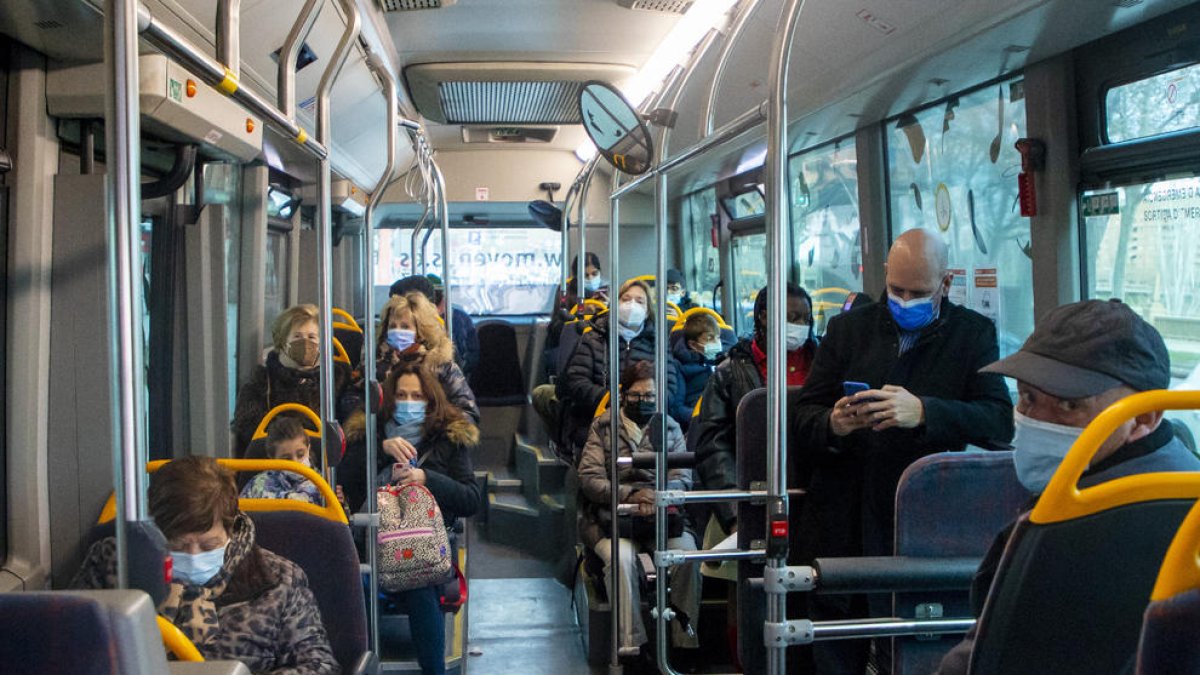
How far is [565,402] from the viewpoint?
6.11 m

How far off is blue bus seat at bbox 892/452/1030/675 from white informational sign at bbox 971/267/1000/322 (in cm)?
225

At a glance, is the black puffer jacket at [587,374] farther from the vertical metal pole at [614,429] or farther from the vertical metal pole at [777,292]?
the vertical metal pole at [777,292]

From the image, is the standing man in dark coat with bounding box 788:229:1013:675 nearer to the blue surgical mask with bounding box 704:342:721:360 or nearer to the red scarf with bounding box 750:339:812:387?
the red scarf with bounding box 750:339:812:387

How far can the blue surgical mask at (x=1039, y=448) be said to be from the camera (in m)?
1.75

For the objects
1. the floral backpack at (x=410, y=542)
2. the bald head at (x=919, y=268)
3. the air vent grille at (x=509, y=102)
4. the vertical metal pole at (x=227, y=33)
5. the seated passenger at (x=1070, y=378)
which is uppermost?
the air vent grille at (x=509, y=102)

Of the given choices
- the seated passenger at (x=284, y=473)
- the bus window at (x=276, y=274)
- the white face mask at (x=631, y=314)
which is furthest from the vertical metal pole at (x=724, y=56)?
the bus window at (x=276, y=274)

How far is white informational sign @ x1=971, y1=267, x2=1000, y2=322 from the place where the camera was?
4453mm

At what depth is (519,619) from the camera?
5.65 meters

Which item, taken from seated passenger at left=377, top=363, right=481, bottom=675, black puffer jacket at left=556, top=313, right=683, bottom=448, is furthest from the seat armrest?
black puffer jacket at left=556, top=313, right=683, bottom=448

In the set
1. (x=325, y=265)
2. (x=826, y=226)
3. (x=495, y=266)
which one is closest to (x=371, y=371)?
(x=325, y=265)

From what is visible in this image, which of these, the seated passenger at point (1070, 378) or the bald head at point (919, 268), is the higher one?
the bald head at point (919, 268)

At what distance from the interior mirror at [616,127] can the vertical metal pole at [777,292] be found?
3.28 feet

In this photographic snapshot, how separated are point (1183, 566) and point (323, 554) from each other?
2.11 m

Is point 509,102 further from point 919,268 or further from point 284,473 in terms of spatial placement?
point 919,268
